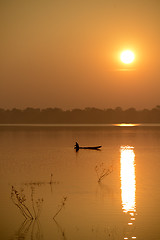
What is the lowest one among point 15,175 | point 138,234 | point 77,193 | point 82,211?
point 138,234

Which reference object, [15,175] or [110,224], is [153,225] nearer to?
[110,224]

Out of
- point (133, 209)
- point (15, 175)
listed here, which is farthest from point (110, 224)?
point (15, 175)

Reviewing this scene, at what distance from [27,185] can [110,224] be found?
13898 mm

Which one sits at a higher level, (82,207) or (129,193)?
(129,193)

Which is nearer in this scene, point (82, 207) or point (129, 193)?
point (82, 207)

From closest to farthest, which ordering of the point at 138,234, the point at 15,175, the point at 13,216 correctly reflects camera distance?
the point at 138,234 < the point at 13,216 < the point at 15,175

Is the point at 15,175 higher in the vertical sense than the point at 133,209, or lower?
higher

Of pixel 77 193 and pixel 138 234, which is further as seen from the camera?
pixel 77 193

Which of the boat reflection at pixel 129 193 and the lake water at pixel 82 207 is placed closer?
the lake water at pixel 82 207

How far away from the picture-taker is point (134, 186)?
3269 cm

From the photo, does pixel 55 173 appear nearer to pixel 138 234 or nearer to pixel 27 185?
pixel 27 185

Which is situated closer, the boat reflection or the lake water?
the lake water

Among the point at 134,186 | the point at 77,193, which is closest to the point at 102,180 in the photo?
the point at 134,186

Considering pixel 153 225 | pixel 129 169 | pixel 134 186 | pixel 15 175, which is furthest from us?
pixel 129 169
